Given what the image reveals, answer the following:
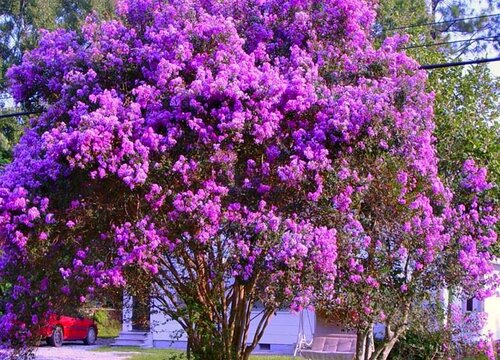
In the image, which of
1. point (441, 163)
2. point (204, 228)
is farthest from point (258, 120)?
point (441, 163)

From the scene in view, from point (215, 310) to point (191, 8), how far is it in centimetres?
335

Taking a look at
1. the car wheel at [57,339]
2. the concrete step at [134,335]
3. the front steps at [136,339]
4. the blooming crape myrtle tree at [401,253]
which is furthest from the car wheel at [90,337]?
the blooming crape myrtle tree at [401,253]

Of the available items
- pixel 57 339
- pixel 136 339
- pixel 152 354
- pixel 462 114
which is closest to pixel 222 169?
pixel 462 114

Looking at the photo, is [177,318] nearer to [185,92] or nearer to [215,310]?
[215,310]

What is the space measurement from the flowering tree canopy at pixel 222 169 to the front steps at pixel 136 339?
12.1 metres

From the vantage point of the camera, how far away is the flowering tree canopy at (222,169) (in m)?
7.02

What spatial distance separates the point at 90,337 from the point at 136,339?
2527 mm

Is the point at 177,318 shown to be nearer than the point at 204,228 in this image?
No

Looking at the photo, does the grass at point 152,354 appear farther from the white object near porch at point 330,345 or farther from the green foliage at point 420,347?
the green foliage at point 420,347

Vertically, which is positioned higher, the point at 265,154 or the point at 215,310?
Result: the point at 265,154

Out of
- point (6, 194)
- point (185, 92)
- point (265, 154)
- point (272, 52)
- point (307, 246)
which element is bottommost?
point (307, 246)

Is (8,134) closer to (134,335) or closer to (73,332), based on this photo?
(73,332)

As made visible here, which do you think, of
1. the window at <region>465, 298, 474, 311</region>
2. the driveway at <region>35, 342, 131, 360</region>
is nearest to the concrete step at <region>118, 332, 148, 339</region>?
the driveway at <region>35, 342, 131, 360</region>

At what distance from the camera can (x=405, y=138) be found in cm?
756
